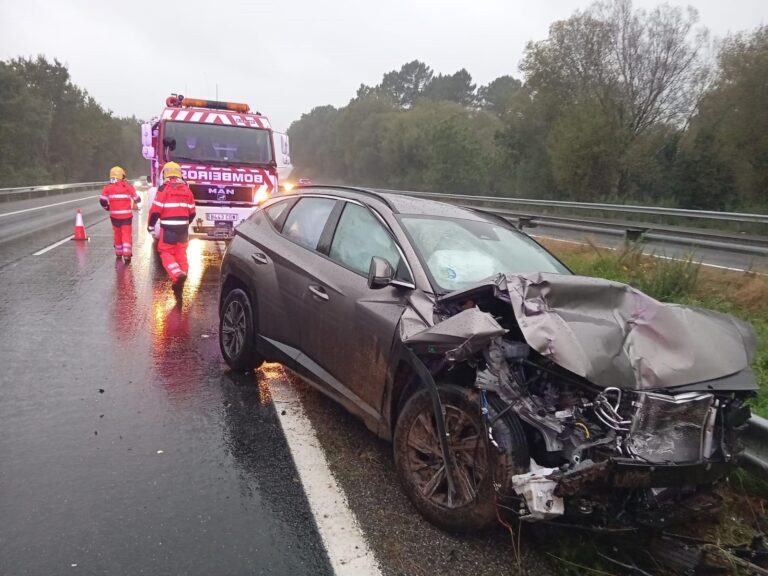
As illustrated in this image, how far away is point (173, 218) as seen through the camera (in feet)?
27.9

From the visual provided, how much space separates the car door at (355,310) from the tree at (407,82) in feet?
302

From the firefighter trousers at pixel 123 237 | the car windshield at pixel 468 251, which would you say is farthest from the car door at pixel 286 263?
the firefighter trousers at pixel 123 237

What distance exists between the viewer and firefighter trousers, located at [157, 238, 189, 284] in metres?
8.51

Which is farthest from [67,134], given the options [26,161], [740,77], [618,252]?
[618,252]

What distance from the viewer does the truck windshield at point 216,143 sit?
1114cm

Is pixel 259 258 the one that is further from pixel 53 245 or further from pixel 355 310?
pixel 53 245

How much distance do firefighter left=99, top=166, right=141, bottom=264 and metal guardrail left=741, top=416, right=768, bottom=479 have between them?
9.88 metres

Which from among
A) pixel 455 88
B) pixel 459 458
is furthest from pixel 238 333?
pixel 455 88

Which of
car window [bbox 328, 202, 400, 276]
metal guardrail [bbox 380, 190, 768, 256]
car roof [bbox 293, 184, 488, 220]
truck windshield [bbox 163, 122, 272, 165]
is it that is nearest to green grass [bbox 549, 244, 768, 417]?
metal guardrail [bbox 380, 190, 768, 256]

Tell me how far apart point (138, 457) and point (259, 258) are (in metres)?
1.91

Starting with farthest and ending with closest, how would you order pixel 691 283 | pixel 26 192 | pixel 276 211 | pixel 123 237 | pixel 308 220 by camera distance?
pixel 26 192 < pixel 123 237 < pixel 691 283 < pixel 276 211 < pixel 308 220

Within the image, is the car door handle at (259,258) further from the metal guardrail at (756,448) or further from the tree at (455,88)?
the tree at (455,88)

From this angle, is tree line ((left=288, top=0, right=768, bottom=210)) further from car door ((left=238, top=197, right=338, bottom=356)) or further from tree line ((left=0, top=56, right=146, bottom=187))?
tree line ((left=0, top=56, right=146, bottom=187))

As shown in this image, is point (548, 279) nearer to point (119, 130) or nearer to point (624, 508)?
point (624, 508)
